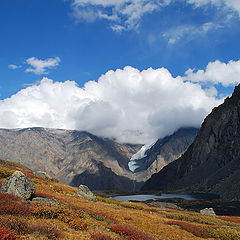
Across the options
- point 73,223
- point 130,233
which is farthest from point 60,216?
point 130,233

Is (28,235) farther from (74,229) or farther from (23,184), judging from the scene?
(23,184)

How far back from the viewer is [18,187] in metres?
25.4

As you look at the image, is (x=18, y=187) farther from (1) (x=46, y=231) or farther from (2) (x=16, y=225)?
(1) (x=46, y=231)

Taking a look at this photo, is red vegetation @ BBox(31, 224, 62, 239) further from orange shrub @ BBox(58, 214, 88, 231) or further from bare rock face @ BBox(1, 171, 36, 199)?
bare rock face @ BBox(1, 171, 36, 199)

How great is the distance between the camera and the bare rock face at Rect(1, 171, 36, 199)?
82.1 feet

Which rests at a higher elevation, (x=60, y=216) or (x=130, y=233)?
A: (x=60, y=216)

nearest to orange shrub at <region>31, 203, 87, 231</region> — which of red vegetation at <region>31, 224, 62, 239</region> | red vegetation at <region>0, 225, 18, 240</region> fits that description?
red vegetation at <region>31, 224, 62, 239</region>

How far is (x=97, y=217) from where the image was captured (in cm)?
2116

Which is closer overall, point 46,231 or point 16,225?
Answer: point 16,225

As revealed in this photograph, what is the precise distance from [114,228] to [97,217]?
4854 mm

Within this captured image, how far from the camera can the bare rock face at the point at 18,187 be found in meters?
25.0

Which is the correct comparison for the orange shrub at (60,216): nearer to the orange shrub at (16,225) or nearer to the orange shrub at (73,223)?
the orange shrub at (73,223)

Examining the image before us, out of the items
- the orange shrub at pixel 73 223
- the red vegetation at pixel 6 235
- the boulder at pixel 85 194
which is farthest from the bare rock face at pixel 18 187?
the boulder at pixel 85 194

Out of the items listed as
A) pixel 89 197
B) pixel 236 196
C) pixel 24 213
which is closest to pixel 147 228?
pixel 24 213
